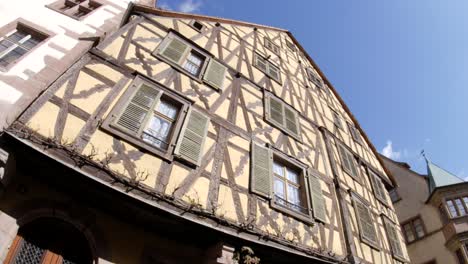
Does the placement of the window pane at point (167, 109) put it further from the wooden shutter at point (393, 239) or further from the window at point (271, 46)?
the wooden shutter at point (393, 239)

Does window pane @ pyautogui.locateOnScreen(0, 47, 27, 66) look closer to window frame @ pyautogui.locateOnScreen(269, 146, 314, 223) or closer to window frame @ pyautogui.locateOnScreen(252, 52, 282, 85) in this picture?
window frame @ pyautogui.locateOnScreen(269, 146, 314, 223)

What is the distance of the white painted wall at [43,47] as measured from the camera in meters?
4.54

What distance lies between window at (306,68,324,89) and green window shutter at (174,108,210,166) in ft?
26.1

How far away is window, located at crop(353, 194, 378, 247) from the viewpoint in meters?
8.18

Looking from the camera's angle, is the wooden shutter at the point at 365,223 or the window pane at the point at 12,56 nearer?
the window pane at the point at 12,56

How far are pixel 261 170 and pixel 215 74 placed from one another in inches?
110

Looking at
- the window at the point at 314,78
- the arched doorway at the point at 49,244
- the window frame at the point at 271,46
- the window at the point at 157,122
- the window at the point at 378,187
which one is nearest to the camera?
the arched doorway at the point at 49,244

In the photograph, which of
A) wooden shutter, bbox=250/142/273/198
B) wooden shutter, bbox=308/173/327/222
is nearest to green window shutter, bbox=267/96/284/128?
wooden shutter, bbox=250/142/273/198

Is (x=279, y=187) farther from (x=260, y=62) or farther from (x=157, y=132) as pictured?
(x=260, y=62)

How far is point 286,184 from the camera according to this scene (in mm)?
7273

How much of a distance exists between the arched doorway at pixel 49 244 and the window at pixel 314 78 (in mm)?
10936

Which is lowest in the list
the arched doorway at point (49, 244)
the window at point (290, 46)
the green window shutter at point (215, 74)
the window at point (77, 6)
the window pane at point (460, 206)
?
the arched doorway at point (49, 244)

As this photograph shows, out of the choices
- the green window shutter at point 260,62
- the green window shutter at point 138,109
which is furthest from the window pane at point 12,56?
the green window shutter at point 260,62

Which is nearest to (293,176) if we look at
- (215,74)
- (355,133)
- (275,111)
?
(275,111)
